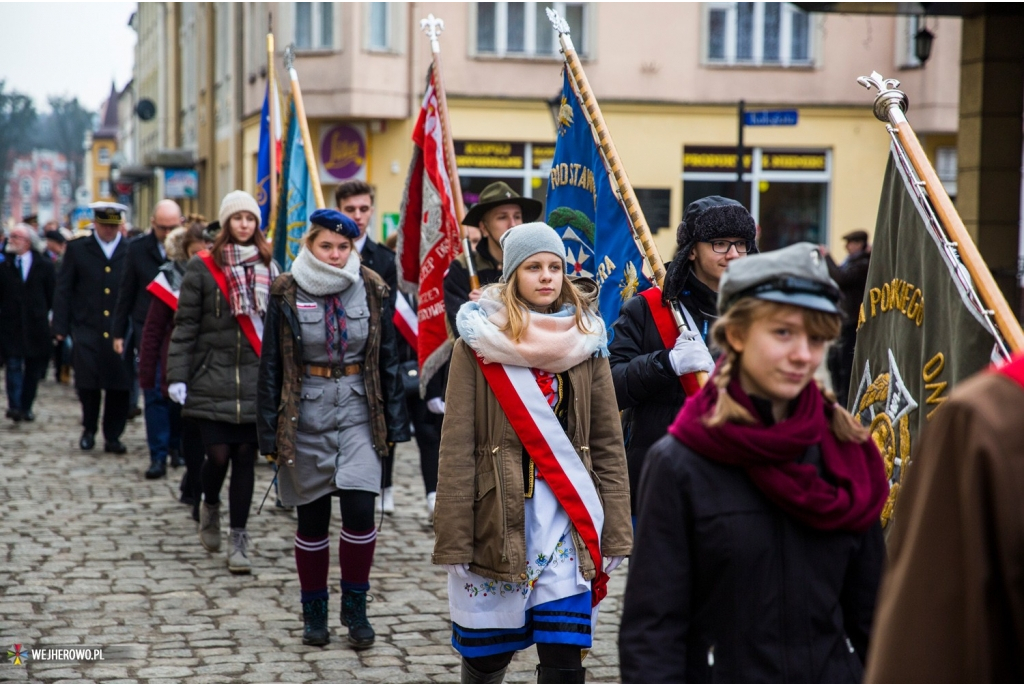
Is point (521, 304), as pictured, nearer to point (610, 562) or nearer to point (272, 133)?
point (610, 562)

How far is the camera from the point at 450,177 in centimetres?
791

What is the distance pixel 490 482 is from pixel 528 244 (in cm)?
82

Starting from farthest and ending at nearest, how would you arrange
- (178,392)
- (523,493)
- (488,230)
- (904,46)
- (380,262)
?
1. (904,46)
2. (380,262)
3. (178,392)
4. (488,230)
5. (523,493)

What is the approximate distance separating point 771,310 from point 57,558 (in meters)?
6.29

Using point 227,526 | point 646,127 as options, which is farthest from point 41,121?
point 227,526

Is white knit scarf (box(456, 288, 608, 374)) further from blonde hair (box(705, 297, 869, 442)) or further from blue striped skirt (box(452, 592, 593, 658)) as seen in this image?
blonde hair (box(705, 297, 869, 442))

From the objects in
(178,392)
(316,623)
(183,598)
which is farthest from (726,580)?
(178,392)

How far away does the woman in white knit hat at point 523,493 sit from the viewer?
4383 millimetres

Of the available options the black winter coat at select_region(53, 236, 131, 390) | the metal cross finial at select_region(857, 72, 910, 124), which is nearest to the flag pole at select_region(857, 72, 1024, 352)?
the metal cross finial at select_region(857, 72, 910, 124)

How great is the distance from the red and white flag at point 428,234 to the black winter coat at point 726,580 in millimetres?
4706

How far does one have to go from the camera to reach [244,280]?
25.6 feet

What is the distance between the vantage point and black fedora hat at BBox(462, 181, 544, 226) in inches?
274

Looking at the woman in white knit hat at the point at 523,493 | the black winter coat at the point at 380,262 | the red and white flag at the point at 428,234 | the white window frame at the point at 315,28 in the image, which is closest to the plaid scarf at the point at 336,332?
the red and white flag at the point at 428,234

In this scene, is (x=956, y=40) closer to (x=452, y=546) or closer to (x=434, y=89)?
(x=434, y=89)
